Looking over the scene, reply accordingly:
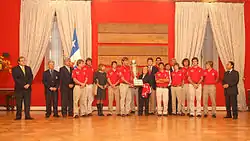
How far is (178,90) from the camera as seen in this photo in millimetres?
10180

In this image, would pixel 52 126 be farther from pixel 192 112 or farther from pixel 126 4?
pixel 126 4

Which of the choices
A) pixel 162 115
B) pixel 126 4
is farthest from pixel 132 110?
pixel 126 4

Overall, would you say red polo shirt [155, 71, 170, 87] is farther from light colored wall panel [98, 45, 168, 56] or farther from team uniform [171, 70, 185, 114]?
light colored wall panel [98, 45, 168, 56]

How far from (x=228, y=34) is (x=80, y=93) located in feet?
17.3

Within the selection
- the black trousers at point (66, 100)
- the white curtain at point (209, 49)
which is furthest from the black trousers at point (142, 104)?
the white curtain at point (209, 49)

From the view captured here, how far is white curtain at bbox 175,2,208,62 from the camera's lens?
11961mm

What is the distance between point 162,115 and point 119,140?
432 cm

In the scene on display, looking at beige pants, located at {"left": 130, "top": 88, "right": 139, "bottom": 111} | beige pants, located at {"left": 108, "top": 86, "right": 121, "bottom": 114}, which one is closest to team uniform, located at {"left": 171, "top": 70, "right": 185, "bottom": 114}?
beige pants, located at {"left": 130, "top": 88, "right": 139, "bottom": 111}

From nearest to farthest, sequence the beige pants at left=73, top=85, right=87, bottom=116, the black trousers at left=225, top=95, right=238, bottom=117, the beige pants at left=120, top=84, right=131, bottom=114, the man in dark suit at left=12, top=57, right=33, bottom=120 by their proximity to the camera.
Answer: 1. the man in dark suit at left=12, top=57, right=33, bottom=120
2. the black trousers at left=225, top=95, right=238, bottom=117
3. the beige pants at left=73, top=85, right=87, bottom=116
4. the beige pants at left=120, top=84, right=131, bottom=114

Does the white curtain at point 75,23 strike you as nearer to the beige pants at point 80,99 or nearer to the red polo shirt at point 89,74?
the red polo shirt at point 89,74

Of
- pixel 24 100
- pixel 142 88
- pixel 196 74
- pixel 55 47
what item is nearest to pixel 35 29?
pixel 55 47

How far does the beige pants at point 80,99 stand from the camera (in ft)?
31.3

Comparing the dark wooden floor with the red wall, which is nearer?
the dark wooden floor

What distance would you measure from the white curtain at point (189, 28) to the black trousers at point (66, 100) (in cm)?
387
